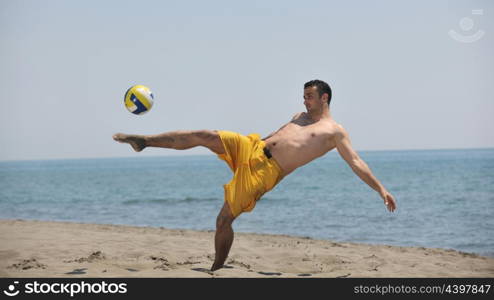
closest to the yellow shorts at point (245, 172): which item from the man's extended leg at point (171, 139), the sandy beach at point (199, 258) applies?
the man's extended leg at point (171, 139)

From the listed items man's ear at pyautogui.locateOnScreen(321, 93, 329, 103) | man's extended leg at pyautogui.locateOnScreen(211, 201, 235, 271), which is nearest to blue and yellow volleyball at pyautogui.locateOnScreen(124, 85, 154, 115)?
man's extended leg at pyautogui.locateOnScreen(211, 201, 235, 271)

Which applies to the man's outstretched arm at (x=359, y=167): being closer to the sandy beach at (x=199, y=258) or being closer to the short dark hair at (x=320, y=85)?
the short dark hair at (x=320, y=85)

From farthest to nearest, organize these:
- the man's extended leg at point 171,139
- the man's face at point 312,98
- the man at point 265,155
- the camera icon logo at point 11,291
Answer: the man's face at point 312,98 → the man at point 265,155 → the man's extended leg at point 171,139 → the camera icon logo at point 11,291

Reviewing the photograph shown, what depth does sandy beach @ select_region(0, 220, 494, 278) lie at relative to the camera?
7098 millimetres

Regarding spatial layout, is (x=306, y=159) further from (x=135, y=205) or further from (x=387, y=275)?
(x=135, y=205)

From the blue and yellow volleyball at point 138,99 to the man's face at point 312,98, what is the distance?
78.6 inches

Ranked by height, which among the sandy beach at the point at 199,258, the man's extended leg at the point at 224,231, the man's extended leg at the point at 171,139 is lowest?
the sandy beach at the point at 199,258

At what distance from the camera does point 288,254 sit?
31.8ft

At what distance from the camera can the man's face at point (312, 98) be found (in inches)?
285

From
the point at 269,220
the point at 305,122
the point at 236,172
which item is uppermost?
the point at 305,122

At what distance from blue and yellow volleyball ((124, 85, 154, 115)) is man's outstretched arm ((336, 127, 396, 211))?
2455 mm

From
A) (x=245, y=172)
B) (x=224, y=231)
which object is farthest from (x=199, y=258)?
(x=245, y=172)

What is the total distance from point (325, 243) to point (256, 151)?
203 inches

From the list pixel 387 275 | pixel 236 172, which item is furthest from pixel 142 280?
pixel 387 275
